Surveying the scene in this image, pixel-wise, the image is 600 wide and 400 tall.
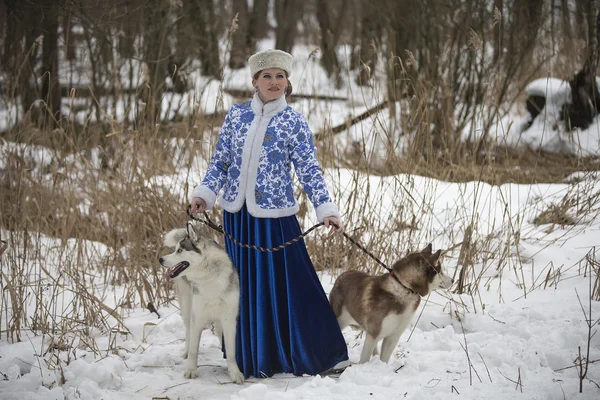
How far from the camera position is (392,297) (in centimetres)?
313

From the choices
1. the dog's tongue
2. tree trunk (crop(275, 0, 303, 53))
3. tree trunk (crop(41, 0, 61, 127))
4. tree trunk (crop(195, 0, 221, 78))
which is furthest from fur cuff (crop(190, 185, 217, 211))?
tree trunk (crop(275, 0, 303, 53))

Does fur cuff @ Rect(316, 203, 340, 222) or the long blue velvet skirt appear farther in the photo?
the long blue velvet skirt

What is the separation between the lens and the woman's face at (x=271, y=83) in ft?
10.0

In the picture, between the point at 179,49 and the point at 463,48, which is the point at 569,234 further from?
the point at 179,49

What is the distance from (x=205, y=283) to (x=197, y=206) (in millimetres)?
414

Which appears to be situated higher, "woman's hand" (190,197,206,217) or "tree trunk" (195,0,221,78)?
"tree trunk" (195,0,221,78)

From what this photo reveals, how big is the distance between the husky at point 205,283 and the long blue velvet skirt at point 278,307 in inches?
4.1

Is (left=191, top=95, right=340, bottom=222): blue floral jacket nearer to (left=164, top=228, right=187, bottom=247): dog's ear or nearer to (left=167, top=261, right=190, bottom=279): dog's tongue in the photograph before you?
(left=164, top=228, right=187, bottom=247): dog's ear

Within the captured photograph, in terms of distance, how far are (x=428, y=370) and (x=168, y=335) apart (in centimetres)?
173

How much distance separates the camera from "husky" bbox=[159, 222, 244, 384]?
2992 millimetres

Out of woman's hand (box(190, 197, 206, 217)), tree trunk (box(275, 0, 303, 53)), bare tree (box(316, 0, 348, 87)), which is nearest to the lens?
→ woman's hand (box(190, 197, 206, 217))

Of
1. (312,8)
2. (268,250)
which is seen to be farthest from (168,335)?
(312,8)

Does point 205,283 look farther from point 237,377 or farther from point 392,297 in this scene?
point 392,297

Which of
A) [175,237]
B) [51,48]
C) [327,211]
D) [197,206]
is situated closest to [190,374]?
[175,237]
